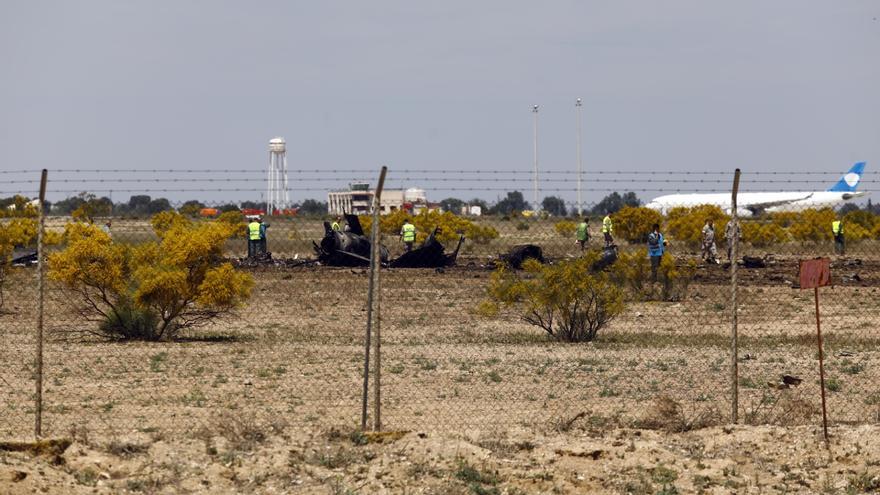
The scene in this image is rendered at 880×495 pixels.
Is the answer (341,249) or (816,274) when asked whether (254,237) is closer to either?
(341,249)

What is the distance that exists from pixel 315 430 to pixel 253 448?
0.93 meters

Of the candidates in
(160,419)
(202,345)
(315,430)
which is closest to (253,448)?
(315,430)

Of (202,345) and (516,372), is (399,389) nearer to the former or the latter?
(516,372)

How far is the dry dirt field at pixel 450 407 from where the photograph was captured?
10.5 metres

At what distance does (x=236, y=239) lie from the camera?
5331 cm

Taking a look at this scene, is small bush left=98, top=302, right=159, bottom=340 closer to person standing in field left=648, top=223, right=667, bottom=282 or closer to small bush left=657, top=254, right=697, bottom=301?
small bush left=657, top=254, right=697, bottom=301

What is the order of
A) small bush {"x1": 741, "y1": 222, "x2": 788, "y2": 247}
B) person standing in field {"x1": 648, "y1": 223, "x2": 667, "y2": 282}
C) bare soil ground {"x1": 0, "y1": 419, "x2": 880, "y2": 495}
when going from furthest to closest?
1. small bush {"x1": 741, "y1": 222, "x2": 788, "y2": 247}
2. person standing in field {"x1": 648, "y1": 223, "x2": 667, "y2": 282}
3. bare soil ground {"x1": 0, "y1": 419, "x2": 880, "y2": 495}

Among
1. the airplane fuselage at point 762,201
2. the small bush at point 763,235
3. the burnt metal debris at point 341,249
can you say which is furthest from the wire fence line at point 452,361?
the airplane fuselage at point 762,201

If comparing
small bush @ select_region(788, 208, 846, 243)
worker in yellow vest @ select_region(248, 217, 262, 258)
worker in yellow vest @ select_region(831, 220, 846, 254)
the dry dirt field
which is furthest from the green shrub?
the dry dirt field

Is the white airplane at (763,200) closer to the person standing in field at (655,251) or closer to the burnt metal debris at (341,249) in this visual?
the burnt metal debris at (341,249)

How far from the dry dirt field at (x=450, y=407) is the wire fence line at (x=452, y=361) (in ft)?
0.20

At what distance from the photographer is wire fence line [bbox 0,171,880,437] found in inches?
523

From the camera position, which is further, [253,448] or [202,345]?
[202,345]

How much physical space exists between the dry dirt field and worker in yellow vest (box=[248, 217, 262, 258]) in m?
13.1
